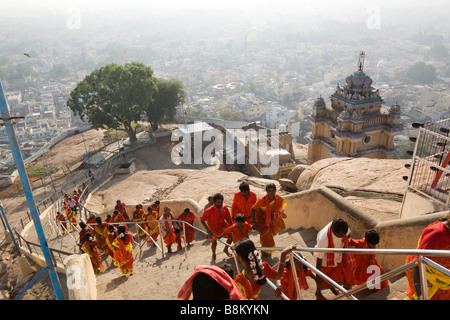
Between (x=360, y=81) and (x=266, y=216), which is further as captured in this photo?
(x=360, y=81)

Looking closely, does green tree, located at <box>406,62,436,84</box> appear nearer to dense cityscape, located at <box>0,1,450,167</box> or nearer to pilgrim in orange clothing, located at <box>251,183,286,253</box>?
dense cityscape, located at <box>0,1,450,167</box>

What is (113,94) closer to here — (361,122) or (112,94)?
(112,94)

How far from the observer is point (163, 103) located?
29281 mm

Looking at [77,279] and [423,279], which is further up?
[423,279]

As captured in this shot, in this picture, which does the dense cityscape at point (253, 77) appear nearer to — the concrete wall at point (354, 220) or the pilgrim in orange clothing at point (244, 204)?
the pilgrim in orange clothing at point (244, 204)

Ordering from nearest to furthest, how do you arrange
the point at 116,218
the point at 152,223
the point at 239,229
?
the point at 239,229 < the point at 152,223 < the point at 116,218

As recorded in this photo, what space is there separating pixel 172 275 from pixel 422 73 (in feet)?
412

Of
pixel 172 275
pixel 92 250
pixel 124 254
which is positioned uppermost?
pixel 172 275

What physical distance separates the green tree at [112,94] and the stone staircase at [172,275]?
719 inches

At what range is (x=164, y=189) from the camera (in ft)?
54.7

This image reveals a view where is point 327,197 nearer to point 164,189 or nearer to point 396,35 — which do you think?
point 164,189

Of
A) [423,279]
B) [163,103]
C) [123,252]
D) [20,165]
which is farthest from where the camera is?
[163,103]

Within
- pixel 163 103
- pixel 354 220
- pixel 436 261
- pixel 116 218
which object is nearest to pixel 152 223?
pixel 116 218

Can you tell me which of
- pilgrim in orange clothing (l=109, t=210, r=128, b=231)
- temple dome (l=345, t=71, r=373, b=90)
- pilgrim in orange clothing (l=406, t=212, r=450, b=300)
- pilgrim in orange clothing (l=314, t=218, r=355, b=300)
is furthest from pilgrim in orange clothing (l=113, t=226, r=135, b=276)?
temple dome (l=345, t=71, r=373, b=90)
